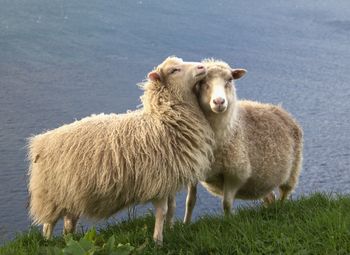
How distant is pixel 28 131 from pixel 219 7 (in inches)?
523

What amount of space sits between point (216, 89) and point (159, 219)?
3.12ft

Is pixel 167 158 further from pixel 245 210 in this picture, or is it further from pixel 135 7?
pixel 135 7

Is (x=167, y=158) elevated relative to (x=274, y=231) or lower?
elevated

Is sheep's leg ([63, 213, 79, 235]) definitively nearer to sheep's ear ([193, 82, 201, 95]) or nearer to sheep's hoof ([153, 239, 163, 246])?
sheep's hoof ([153, 239, 163, 246])

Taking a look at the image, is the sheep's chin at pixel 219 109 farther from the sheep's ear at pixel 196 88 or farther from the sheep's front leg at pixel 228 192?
the sheep's front leg at pixel 228 192

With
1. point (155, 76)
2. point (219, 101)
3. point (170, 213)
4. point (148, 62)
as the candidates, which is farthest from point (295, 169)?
point (148, 62)

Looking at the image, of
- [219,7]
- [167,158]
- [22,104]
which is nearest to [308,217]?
[167,158]

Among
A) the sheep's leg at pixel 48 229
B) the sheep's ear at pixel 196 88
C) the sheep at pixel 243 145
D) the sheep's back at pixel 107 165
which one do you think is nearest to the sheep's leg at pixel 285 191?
the sheep at pixel 243 145

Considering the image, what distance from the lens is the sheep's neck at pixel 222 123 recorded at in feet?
14.4

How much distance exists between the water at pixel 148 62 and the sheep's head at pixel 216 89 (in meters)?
2.42

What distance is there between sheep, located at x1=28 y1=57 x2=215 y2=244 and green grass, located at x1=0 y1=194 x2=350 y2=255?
17cm

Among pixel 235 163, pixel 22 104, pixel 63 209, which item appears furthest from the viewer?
pixel 22 104

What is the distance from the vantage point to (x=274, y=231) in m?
3.95

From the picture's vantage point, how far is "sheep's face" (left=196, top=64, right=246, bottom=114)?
13.7 feet
